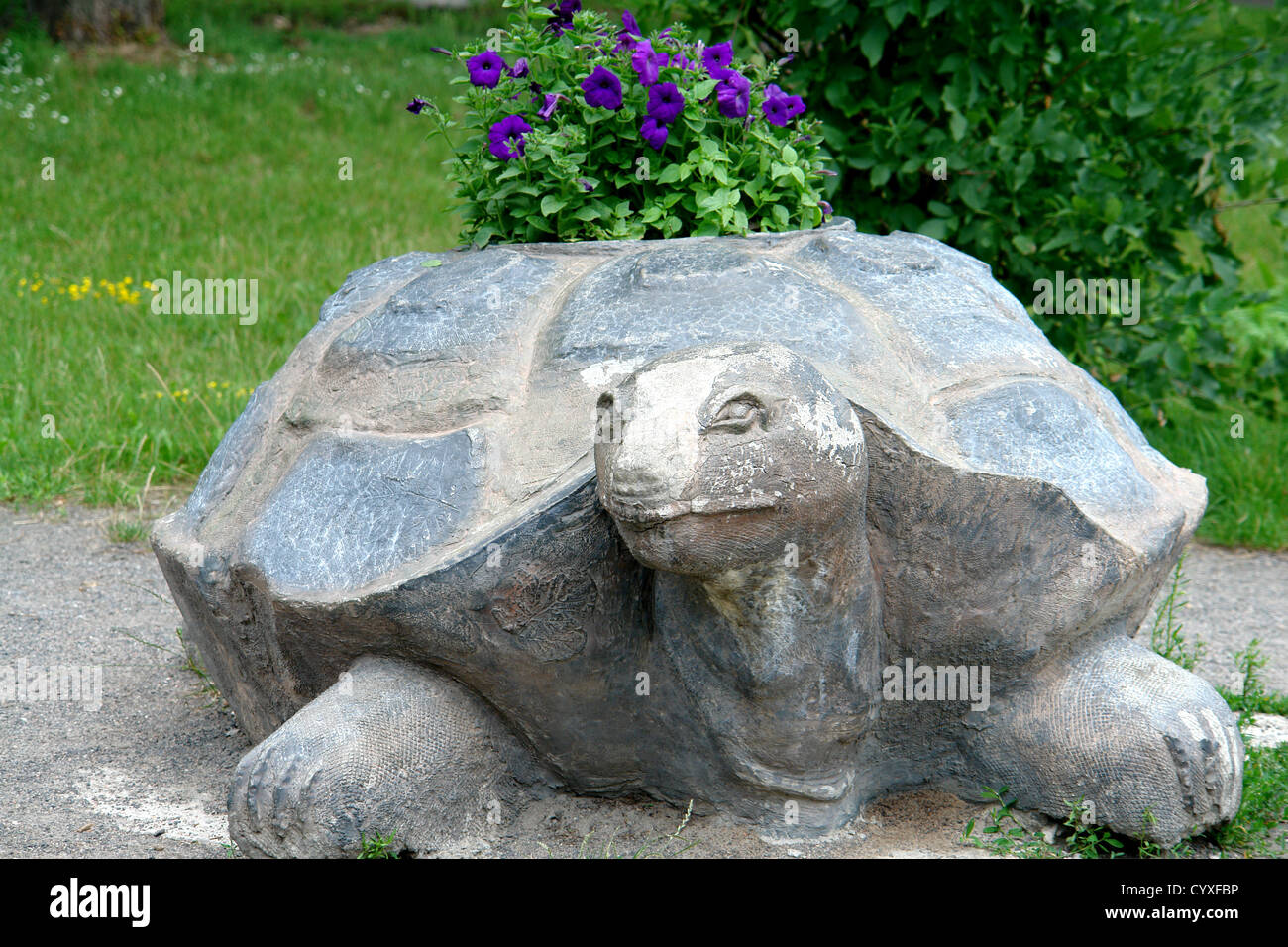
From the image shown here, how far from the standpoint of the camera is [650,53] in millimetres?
2891

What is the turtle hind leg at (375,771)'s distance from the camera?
7.41 ft

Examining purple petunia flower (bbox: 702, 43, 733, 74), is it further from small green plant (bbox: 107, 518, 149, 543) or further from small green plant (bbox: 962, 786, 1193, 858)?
small green plant (bbox: 107, 518, 149, 543)

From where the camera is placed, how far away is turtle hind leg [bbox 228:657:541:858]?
7.41 feet

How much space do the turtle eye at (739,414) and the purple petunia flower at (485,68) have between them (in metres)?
1.32

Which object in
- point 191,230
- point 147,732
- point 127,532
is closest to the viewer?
point 147,732

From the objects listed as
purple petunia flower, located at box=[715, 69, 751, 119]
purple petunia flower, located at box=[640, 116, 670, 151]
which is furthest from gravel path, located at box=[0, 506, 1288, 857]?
purple petunia flower, located at box=[715, 69, 751, 119]

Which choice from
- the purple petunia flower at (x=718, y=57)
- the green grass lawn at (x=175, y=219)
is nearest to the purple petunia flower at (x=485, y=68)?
the purple petunia flower at (x=718, y=57)

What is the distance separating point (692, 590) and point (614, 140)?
3.77ft

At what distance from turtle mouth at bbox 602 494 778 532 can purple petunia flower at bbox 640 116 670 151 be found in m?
1.16

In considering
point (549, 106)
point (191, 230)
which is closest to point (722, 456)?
point (549, 106)

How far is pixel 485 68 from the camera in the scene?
116 inches

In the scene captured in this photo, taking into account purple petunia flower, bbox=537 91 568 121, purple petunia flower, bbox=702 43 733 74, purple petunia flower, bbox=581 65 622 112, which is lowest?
purple petunia flower, bbox=537 91 568 121

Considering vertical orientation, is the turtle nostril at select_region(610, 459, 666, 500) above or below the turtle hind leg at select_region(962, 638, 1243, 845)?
above

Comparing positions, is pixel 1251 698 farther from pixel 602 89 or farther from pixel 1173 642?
pixel 602 89
